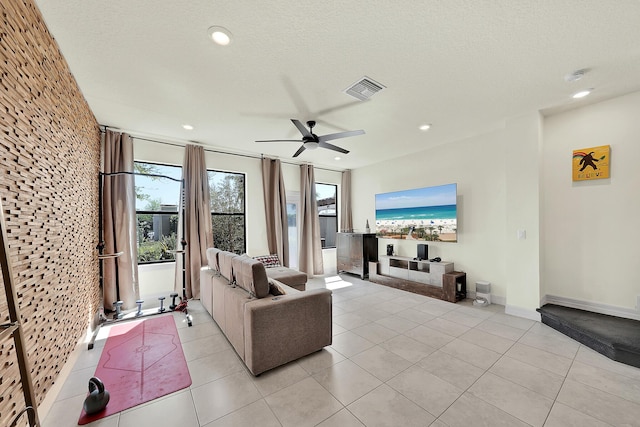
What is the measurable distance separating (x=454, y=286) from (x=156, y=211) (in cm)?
547

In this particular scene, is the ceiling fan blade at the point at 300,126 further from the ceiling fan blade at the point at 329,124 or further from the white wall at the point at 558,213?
the white wall at the point at 558,213

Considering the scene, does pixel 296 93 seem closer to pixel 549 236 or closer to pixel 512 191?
pixel 512 191

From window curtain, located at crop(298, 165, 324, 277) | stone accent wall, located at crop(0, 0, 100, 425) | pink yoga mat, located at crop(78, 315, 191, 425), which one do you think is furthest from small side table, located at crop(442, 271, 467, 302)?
stone accent wall, located at crop(0, 0, 100, 425)

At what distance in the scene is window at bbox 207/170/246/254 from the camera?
16.5 feet

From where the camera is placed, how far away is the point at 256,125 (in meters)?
3.81

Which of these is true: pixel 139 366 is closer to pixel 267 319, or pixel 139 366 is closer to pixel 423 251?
pixel 267 319

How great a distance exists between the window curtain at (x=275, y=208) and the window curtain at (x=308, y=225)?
1.80ft

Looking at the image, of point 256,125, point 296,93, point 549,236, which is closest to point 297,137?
point 256,125

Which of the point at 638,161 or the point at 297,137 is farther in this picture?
the point at 297,137

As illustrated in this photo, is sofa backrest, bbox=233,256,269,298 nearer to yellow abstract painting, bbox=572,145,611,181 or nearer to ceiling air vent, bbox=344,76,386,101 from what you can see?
ceiling air vent, bbox=344,76,386,101

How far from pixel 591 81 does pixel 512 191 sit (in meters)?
1.47

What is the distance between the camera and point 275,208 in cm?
554

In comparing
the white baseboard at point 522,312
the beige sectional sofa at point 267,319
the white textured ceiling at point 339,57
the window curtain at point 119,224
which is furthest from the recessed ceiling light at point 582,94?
the window curtain at point 119,224

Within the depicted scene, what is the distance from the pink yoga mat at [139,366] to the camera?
203cm
